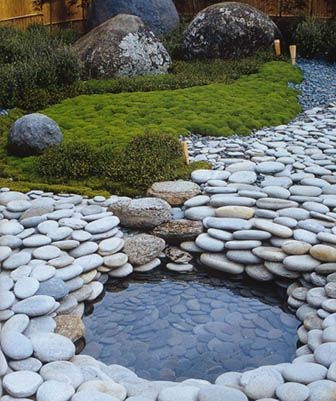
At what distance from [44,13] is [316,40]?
664cm

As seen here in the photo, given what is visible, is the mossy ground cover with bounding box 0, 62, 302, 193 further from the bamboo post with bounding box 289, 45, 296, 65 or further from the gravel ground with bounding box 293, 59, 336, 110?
the bamboo post with bounding box 289, 45, 296, 65

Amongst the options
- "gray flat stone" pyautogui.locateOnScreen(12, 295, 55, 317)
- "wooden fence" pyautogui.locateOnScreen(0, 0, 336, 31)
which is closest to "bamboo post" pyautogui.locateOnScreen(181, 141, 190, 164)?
"gray flat stone" pyautogui.locateOnScreen(12, 295, 55, 317)

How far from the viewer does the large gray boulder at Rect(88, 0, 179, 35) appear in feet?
41.2

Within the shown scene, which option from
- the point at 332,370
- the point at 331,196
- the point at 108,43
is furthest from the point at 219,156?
the point at 108,43

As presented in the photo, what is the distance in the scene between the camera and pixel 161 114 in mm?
7875

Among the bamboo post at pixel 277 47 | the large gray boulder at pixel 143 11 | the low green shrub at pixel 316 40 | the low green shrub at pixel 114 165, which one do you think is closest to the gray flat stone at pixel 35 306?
the low green shrub at pixel 114 165

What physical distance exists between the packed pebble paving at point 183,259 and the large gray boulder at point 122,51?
4.12 metres

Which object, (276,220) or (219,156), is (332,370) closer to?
(276,220)

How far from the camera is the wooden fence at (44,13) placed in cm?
1399

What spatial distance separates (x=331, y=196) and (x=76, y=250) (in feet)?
7.50

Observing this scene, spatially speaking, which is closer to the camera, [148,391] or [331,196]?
[148,391]

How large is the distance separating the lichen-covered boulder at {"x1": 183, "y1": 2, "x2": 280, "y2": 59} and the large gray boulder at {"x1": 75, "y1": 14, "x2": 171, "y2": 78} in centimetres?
140

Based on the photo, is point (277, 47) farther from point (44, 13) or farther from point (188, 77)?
point (44, 13)

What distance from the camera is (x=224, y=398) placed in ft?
10.5
